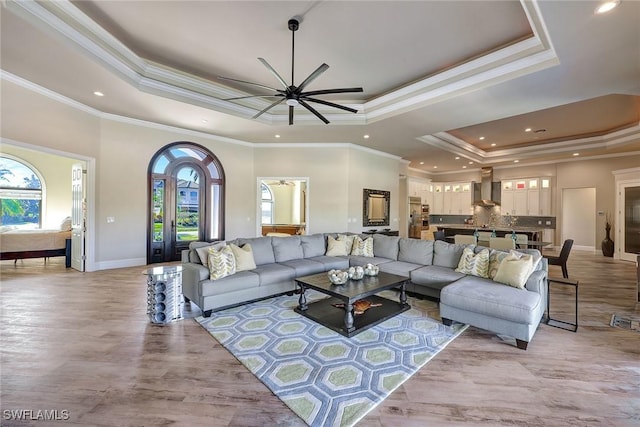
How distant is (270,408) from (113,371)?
1.45m

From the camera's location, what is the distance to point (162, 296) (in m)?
3.29

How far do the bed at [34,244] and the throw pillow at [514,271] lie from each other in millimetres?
8320

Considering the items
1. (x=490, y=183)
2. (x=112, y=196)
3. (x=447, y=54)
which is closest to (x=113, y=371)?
(x=112, y=196)

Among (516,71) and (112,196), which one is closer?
(516,71)

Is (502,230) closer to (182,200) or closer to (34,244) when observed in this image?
(182,200)

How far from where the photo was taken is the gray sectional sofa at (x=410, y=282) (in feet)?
9.48

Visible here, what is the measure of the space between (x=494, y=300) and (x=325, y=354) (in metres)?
1.87

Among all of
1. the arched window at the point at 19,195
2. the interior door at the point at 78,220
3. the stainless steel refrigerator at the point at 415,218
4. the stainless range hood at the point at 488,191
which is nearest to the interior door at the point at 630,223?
the stainless range hood at the point at 488,191

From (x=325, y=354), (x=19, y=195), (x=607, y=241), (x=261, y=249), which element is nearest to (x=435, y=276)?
(x=325, y=354)

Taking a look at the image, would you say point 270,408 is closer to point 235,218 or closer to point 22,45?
point 22,45

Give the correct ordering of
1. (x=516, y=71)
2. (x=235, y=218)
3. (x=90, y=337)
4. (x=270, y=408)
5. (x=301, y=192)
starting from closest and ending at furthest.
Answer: (x=270, y=408), (x=90, y=337), (x=516, y=71), (x=235, y=218), (x=301, y=192)

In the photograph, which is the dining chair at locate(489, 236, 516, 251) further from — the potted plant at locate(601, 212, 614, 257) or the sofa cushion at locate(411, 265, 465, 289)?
the potted plant at locate(601, 212, 614, 257)

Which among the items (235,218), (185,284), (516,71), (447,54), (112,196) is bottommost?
(185,284)

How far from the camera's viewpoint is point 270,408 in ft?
6.35
